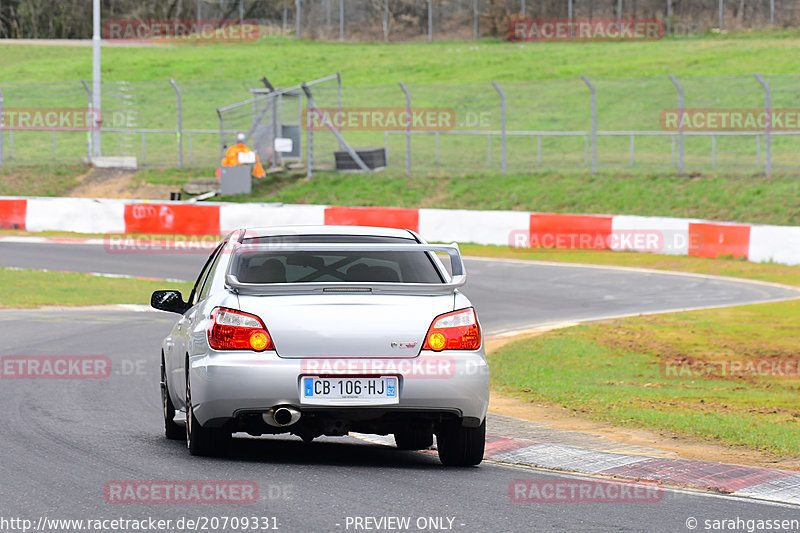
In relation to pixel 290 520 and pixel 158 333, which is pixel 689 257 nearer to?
pixel 158 333

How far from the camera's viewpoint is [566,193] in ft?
103

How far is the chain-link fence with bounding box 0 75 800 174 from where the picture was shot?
1341 inches

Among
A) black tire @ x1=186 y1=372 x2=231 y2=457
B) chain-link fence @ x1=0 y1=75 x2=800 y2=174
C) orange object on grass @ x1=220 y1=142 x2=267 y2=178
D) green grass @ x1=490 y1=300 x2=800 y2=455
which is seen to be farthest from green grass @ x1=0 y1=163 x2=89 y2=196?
black tire @ x1=186 y1=372 x2=231 y2=457

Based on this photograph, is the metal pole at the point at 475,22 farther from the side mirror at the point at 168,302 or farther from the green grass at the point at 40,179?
the side mirror at the point at 168,302

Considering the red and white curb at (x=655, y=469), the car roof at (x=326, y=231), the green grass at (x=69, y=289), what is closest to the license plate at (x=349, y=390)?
the red and white curb at (x=655, y=469)

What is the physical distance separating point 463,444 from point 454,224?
20.8 m

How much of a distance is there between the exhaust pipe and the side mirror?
1.86 metres

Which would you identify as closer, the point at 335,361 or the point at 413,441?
the point at 335,361

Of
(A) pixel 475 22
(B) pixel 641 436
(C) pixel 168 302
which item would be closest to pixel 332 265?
(C) pixel 168 302

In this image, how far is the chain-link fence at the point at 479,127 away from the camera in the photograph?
1341 inches

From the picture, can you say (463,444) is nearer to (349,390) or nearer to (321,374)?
(349,390)

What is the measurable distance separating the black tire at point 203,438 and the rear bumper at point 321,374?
0.30 m

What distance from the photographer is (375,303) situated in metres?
7.50

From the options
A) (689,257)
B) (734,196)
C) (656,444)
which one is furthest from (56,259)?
(656,444)
